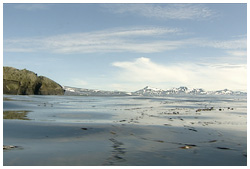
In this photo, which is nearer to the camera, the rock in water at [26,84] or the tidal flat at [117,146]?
the tidal flat at [117,146]

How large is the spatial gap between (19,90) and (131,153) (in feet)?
232

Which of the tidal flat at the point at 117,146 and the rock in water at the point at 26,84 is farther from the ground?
the rock in water at the point at 26,84

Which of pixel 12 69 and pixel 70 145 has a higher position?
pixel 12 69

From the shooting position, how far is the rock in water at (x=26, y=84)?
67.9 m

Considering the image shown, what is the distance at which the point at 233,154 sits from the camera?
759cm

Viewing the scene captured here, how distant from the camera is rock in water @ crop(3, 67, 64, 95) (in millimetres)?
67938

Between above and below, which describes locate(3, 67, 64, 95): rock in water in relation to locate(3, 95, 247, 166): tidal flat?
above

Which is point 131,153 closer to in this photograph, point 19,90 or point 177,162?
point 177,162

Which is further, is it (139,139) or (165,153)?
(139,139)

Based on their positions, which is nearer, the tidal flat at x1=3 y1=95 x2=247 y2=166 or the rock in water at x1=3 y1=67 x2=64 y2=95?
the tidal flat at x1=3 y1=95 x2=247 y2=166

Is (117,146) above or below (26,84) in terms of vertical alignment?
below

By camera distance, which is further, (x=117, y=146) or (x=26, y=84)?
(x=26, y=84)

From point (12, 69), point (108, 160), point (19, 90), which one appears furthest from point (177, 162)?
point (12, 69)

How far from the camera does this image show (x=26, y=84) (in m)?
73.2
